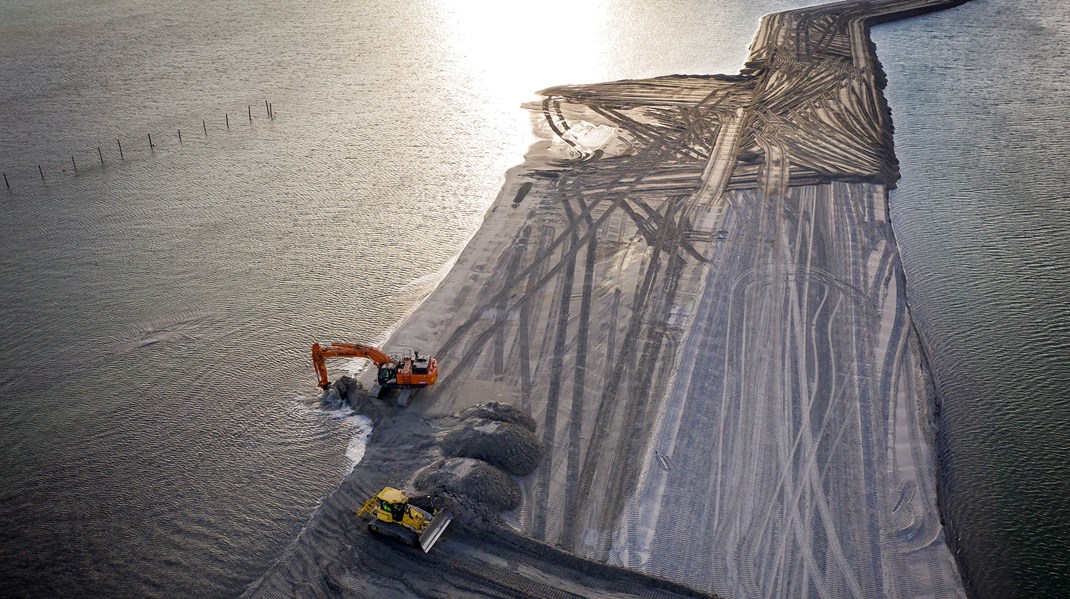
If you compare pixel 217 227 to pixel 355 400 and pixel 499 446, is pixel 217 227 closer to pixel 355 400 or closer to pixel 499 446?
pixel 355 400

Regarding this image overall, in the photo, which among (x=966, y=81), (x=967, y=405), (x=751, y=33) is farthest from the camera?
(x=751, y=33)

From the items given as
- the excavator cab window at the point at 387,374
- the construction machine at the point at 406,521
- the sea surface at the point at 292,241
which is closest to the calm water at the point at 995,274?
the sea surface at the point at 292,241

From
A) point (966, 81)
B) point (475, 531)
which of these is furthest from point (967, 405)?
point (966, 81)

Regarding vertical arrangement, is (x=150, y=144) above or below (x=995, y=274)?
above

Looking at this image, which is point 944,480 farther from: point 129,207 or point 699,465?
point 129,207

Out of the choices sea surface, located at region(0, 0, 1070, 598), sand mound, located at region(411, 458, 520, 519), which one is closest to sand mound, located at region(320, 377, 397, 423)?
sea surface, located at region(0, 0, 1070, 598)

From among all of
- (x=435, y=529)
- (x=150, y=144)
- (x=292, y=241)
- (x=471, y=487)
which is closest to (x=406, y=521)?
(x=435, y=529)

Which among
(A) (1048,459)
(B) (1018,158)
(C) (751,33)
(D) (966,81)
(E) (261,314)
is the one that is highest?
(C) (751,33)

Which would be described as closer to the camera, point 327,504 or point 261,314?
point 327,504
